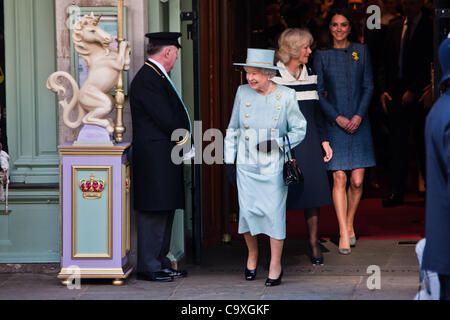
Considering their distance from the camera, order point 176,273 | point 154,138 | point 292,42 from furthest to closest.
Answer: point 292,42 → point 176,273 → point 154,138

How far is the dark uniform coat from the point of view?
7.74 m

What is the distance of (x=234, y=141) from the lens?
7738 mm

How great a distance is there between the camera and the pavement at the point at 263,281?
738 cm

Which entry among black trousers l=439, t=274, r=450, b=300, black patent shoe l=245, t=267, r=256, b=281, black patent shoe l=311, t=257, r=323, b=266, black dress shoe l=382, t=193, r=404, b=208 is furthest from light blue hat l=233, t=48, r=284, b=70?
black dress shoe l=382, t=193, r=404, b=208

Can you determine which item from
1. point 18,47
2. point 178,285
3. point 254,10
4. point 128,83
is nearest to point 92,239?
point 178,285

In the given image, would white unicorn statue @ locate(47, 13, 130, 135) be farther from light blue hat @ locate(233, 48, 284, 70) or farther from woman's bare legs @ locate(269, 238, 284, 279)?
woman's bare legs @ locate(269, 238, 284, 279)

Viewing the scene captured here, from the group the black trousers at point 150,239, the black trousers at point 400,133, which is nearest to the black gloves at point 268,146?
the black trousers at point 150,239

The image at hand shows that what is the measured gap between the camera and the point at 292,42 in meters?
8.27

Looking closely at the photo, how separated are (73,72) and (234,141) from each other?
56.9 inches

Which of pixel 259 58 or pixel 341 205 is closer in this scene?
pixel 259 58

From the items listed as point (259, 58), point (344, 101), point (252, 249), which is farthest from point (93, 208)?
point (344, 101)

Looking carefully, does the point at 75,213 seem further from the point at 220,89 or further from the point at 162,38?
the point at 220,89

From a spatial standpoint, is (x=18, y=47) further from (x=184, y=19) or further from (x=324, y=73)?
(x=324, y=73)

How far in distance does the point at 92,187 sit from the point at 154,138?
61 centimetres
